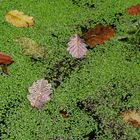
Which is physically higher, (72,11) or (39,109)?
(72,11)

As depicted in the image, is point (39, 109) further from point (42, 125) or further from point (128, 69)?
point (128, 69)

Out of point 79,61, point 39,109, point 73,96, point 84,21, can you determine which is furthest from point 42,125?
point 84,21

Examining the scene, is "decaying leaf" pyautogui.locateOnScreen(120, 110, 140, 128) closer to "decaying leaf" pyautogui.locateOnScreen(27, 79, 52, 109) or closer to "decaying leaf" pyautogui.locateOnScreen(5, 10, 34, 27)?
"decaying leaf" pyautogui.locateOnScreen(27, 79, 52, 109)

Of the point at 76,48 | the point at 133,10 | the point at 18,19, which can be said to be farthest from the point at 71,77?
the point at 133,10

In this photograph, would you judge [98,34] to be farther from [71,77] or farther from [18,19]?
[18,19]

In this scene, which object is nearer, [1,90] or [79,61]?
[1,90]

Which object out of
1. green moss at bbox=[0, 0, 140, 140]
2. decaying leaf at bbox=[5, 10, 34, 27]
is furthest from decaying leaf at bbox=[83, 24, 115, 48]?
decaying leaf at bbox=[5, 10, 34, 27]
